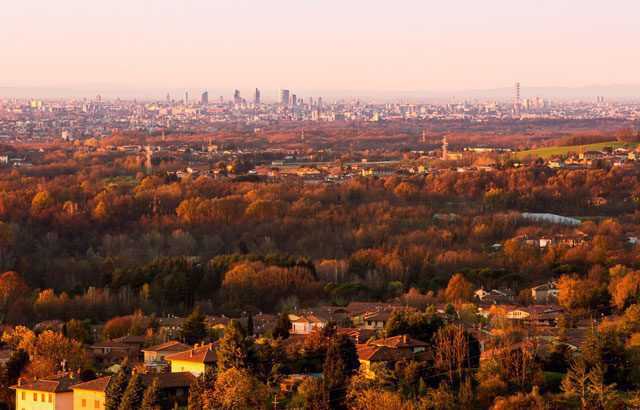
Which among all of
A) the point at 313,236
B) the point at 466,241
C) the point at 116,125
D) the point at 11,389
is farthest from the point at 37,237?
the point at 116,125

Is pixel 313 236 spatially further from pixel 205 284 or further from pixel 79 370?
pixel 79 370

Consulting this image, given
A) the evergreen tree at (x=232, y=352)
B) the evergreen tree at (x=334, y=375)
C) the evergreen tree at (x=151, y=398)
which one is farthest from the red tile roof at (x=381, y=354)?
the evergreen tree at (x=151, y=398)

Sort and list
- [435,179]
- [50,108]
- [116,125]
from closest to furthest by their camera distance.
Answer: [435,179], [116,125], [50,108]

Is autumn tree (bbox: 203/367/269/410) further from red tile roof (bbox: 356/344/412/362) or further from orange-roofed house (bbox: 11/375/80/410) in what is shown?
red tile roof (bbox: 356/344/412/362)

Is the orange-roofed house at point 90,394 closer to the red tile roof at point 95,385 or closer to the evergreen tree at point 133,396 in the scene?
the red tile roof at point 95,385

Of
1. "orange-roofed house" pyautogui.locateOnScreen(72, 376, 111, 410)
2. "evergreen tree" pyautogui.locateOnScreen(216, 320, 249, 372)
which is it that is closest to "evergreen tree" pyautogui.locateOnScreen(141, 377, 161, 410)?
"orange-roofed house" pyautogui.locateOnScreen(72, 376, 111, 410)

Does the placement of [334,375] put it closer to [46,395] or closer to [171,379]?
[171,379]
